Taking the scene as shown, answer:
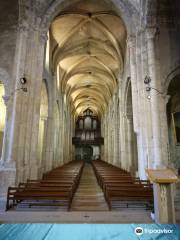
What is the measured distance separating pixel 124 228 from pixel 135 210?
11.7 feet

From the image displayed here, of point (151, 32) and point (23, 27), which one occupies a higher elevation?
point (23, 27)

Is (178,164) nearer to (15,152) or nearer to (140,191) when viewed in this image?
(140,191)

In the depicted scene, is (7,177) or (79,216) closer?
(79,216)

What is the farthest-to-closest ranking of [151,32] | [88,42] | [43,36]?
1. [88,42]
2. [43,36]
3. [151,32]

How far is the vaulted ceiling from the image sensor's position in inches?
483


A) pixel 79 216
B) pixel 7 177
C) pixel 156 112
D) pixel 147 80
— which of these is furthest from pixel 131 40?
pixel 7 177

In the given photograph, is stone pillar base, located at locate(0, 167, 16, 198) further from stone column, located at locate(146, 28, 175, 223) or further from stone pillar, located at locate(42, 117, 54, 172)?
stone column, located at locate(146, 28, 175, 223)

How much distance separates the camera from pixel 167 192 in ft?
12.7

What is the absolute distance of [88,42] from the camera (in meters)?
15.5

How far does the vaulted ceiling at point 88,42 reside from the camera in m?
12.3

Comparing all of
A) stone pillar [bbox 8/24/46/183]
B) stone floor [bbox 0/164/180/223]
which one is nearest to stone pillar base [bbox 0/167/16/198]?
stone pillar [bbox 8/24/46/183]

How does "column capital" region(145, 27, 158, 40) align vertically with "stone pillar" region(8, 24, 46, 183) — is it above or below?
above

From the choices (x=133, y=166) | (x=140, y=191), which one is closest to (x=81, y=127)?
(x=133, y=166)

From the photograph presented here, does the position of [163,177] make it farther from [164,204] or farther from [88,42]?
[88,42]
